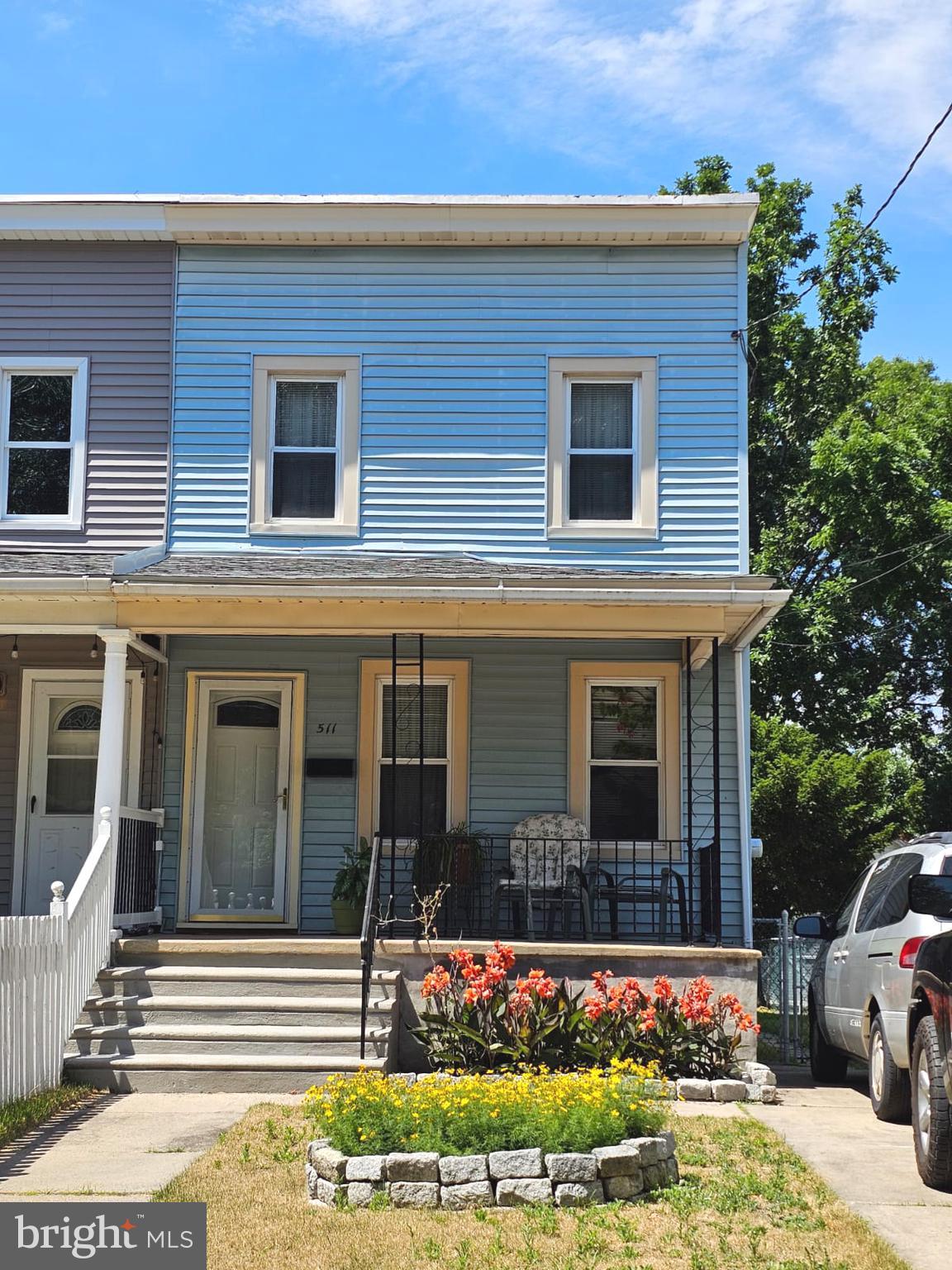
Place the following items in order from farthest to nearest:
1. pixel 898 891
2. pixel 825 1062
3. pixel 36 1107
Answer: pixel 825 1062, pixel 898 891, pixel 36 1107

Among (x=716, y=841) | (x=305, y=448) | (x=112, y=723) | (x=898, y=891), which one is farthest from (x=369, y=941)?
(x=305, y=448)

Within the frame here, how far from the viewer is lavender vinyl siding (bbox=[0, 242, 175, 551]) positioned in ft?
43.4

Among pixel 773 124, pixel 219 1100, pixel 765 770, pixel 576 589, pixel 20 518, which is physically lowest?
pixel 219 1100

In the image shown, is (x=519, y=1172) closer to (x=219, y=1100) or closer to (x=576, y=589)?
(x=219, y=1100)

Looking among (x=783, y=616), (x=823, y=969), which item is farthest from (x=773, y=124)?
(x=783, y=616)

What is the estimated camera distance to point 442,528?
13148 mm

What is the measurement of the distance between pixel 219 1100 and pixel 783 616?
46.8ft

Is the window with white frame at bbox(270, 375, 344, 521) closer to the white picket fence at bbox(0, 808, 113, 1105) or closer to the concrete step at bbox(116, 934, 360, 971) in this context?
the white picket fence at bbox(0, 808, 113, 1105)

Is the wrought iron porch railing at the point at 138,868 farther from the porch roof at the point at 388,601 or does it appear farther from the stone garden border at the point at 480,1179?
the stone garden border at the point at 480,1179

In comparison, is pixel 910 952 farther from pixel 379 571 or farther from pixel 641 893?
pixel 379 571

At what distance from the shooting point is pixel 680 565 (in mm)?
12938

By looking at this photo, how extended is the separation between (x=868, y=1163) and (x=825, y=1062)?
3.65m

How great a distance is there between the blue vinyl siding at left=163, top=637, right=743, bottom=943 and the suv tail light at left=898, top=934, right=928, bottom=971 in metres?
4.36

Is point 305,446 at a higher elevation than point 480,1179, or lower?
higher
